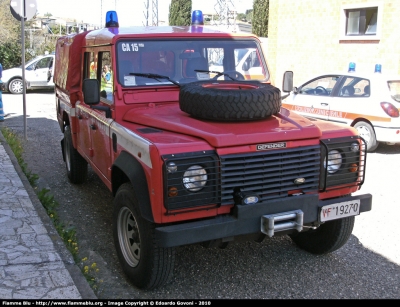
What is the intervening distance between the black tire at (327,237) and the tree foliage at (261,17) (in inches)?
1020

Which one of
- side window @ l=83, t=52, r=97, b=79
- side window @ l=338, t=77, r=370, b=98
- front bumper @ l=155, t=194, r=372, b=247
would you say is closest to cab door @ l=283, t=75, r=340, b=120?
side window @ l=338, t=77, r=370, b=98

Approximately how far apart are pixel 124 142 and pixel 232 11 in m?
24.4

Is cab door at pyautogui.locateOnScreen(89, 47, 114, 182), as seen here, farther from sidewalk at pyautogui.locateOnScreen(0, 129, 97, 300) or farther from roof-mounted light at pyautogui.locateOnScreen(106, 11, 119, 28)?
sidewalk at pyautogui.locateOnScreen(0, 129, 97, 300)

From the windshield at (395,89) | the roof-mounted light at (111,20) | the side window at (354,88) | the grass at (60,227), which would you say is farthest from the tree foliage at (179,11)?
the roof-mounted light at (111,20)

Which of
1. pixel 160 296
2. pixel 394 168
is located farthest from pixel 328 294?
pixel 394 168

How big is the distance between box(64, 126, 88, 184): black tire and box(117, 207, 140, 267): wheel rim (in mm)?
2841

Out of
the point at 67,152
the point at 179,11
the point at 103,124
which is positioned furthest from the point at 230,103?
the point at 179,11

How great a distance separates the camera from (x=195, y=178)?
342cm

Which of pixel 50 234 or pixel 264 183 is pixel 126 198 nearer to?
pixel 264 183

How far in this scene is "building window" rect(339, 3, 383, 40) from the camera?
1434 centimetres

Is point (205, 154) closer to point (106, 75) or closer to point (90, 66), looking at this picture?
point (106, 75)

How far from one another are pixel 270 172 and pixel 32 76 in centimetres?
1837

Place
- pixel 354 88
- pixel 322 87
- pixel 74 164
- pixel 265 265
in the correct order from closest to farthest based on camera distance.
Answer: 1. pixel 265 265
2. pixel 74 164
3. pixel 354 88
4. pixel 322 87

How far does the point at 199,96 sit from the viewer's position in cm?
396
